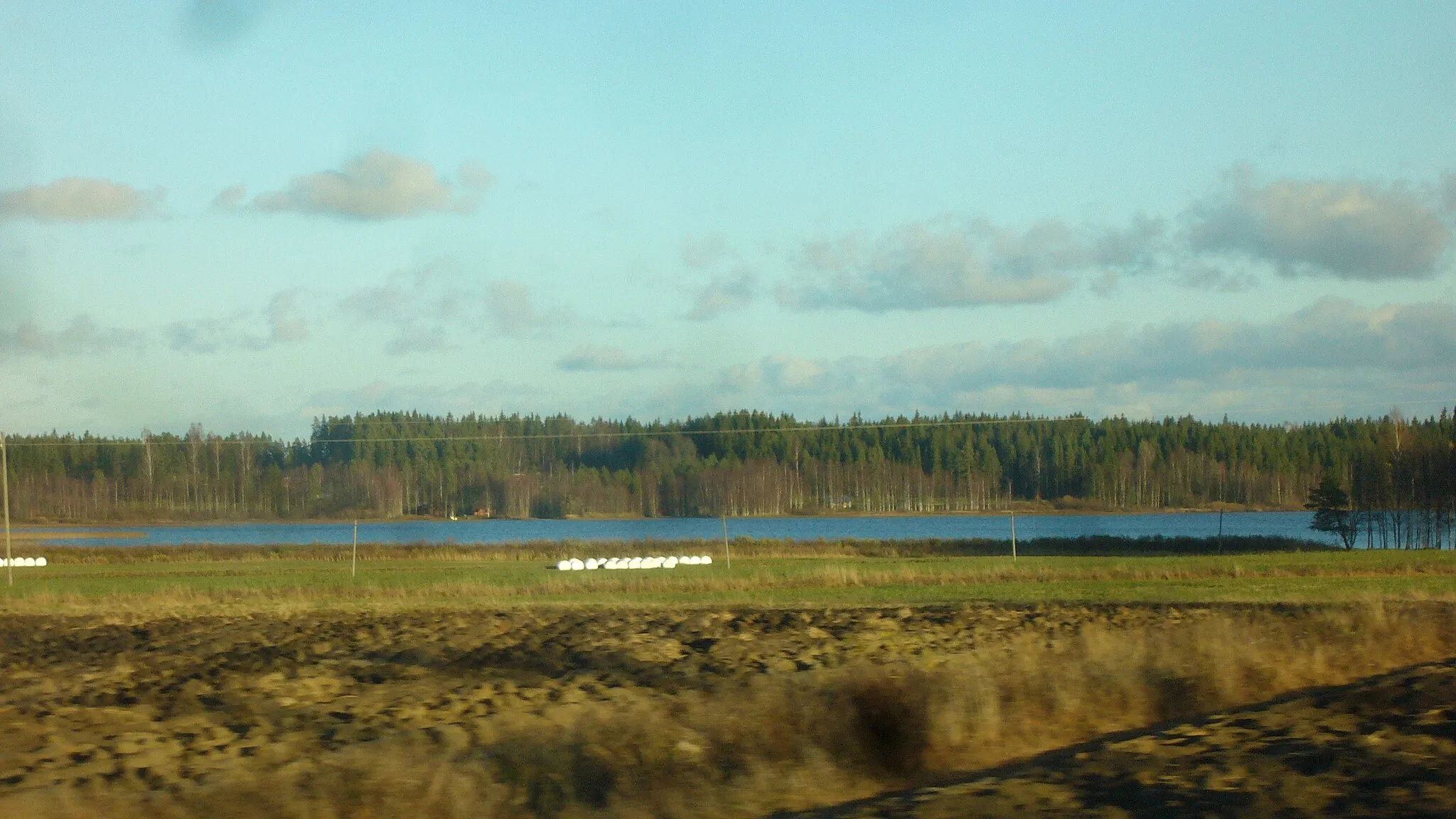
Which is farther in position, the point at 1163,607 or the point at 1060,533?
the point at 1060,533

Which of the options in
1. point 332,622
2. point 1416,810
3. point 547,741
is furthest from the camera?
point 332,622

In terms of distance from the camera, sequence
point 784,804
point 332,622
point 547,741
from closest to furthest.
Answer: point 784,804 < point 547,741 < point 332,622

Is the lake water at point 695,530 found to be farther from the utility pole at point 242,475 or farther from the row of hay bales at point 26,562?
the row of hay bales at point 26,562

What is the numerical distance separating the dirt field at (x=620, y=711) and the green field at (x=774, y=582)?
1216 cm

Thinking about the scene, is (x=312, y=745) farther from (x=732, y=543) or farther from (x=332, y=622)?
(x=732, y=543)

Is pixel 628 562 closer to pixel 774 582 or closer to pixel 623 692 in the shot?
pixel 774 582

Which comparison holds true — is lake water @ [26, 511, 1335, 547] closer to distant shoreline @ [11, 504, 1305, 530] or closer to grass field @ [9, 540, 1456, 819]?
distant shoreline @ [11, 504, 1305, 530]

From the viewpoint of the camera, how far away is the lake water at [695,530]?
3494 inches

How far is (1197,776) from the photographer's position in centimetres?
911

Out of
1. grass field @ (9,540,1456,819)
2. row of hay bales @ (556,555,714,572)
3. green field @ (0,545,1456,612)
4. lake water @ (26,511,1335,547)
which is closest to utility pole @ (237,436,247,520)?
lake water @ (26,511,1335,547)

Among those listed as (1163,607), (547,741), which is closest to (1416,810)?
(547,741)

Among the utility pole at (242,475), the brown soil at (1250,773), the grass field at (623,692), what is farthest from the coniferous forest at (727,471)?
the brown soil at (1250,773)

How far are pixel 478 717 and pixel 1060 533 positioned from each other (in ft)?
263

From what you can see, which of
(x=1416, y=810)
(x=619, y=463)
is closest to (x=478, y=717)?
(x=1416, y=810)
